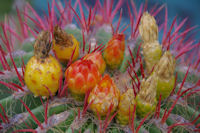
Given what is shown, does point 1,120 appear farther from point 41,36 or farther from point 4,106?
point 41,36

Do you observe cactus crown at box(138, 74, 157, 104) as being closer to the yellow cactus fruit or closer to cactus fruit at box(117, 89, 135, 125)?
cactus fruit at box(117, 89, 135, 125)

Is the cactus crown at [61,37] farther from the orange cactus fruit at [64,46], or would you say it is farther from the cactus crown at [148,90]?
the cactus crown at [148,90]

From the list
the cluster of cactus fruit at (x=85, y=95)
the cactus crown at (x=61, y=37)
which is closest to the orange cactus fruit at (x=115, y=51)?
the cluster of cactus fruit at (x=85, y=95)

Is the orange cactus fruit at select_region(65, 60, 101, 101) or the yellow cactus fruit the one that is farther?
the yellow cactus fruit

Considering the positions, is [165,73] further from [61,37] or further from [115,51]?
[61,37]

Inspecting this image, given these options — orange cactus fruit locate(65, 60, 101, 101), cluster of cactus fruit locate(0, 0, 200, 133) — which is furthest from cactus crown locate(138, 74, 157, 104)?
orange cactus fruit locate(65, 60, 101, 101)

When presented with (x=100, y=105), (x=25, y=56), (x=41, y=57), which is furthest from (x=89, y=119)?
(x=25, y=56)

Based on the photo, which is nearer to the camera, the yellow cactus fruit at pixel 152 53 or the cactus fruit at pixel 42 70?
the cactus fruit at pixel 42 70
